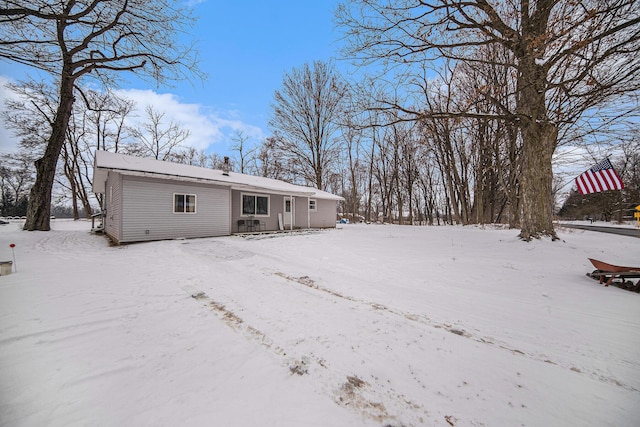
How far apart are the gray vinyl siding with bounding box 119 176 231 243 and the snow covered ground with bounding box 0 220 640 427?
13.0ft

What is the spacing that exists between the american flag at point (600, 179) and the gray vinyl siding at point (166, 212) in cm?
1490

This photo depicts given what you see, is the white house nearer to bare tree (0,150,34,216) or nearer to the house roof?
the house roof

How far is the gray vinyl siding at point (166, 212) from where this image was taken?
8.88 m

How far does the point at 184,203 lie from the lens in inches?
409

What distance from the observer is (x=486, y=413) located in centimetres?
165

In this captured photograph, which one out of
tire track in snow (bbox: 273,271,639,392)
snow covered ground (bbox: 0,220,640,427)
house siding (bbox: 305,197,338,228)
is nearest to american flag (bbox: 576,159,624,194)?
snow covered ground (bbox: 0,220,640,427)

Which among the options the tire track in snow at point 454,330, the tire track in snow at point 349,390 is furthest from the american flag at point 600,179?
the tire track in snow at point 349,390

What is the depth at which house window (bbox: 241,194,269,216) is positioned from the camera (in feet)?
43.7

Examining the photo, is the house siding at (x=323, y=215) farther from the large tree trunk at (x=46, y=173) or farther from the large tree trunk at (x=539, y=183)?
the large tree trunk at (x=46, y=173)

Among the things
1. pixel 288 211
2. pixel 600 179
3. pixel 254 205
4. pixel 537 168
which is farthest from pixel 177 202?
pixel 600 179

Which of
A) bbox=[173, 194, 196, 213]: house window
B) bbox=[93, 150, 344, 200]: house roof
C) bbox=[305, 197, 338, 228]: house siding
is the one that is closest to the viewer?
bbox=[93, 150, 344, 200]: house roof

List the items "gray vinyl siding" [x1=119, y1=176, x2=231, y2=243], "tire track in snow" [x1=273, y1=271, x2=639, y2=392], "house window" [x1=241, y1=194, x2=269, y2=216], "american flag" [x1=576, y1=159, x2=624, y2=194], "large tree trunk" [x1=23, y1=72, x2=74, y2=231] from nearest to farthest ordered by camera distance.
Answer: "tire track in snow" [x1=273, y1=271, x2=639, y2=392], "american flag" [x1=576, y1=159, x2=624, y2=194], "gray vinyl siding" [x1=119, y1=176, x2=231, y2=243], "large tree trunk" [x1=23, y1=72, x2=74, y2=231], "house window" [x1=241, y1=194, x2=269, y2=216]

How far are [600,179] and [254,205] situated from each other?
1487cm

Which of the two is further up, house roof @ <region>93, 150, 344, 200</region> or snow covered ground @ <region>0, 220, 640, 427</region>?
house roof @ <region>93, 150, 344, 200</region>
